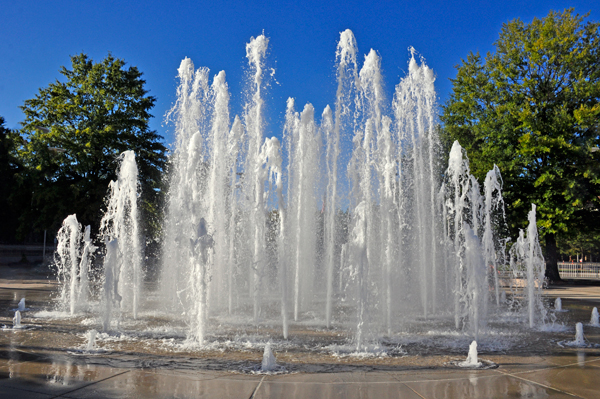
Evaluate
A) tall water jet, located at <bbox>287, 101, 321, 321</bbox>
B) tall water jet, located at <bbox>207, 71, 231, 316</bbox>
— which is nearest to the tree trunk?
tall water jet, located at <bbox>287, 101, 321, 321</bbox>

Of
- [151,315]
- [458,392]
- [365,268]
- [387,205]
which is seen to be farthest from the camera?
[387,205]

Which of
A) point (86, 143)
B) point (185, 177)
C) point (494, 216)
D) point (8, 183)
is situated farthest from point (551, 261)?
point (8, 183)

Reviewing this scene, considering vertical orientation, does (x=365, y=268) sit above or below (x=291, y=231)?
below

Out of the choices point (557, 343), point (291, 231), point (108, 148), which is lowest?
point (557, 343)

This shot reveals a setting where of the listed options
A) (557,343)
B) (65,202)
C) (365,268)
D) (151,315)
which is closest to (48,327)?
(151,315)

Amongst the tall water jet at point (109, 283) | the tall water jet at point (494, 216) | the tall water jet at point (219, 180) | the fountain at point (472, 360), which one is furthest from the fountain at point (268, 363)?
the tall water jet at point (494, 216)

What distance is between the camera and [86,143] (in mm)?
26938

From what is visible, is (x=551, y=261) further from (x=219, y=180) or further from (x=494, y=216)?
(x=219, y=180)

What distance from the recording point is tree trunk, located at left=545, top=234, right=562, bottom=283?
2328 cm

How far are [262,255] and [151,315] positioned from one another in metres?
2.96

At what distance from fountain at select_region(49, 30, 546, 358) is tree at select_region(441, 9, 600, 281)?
26.3 feet

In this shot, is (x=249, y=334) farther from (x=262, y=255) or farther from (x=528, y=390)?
(x=528, y=390)

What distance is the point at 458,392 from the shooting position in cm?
466

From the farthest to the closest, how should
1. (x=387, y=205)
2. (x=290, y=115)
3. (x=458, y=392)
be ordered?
(x=290, y=115) → (x=387, y=205) → (x=458, y=392)
